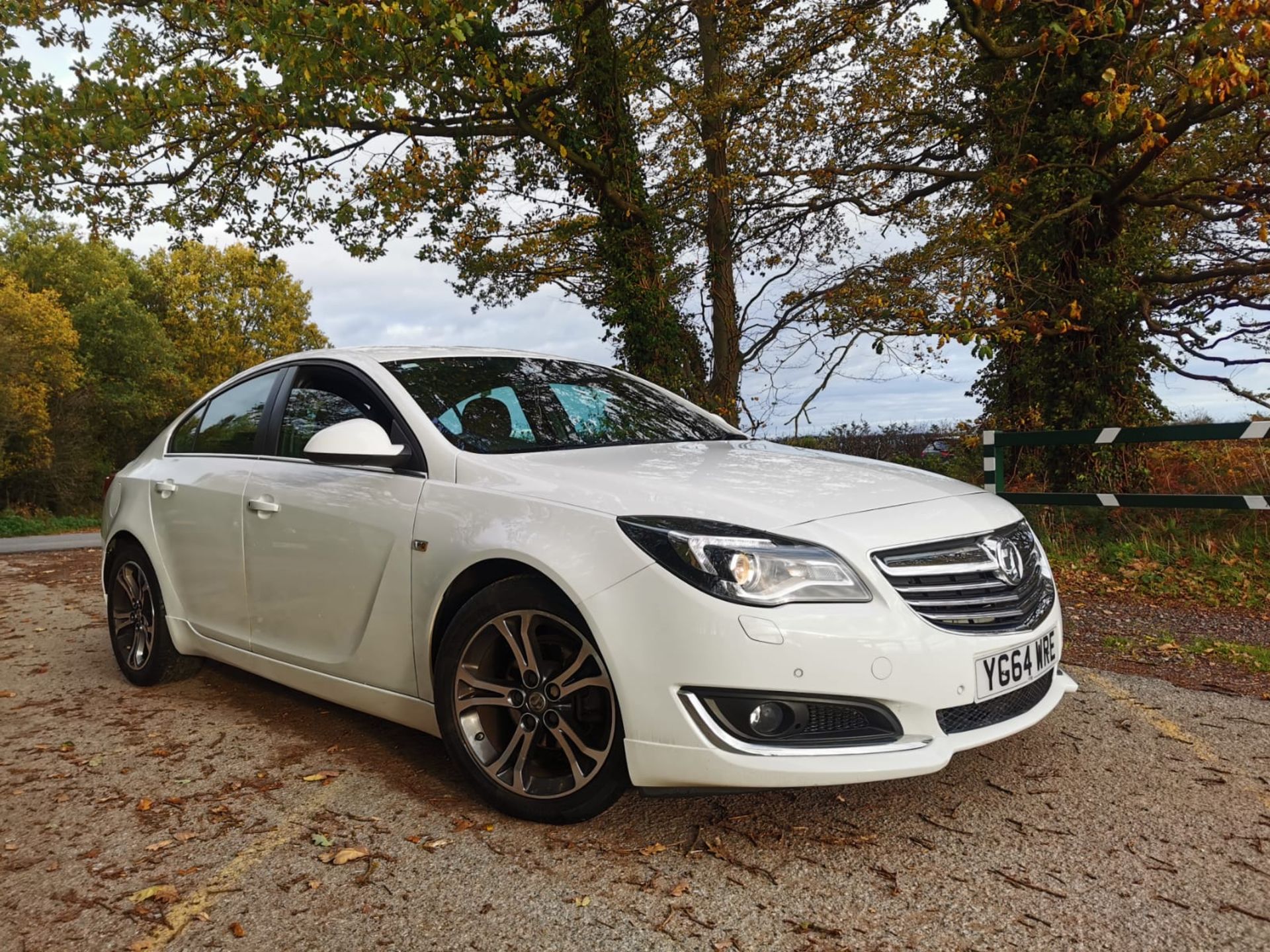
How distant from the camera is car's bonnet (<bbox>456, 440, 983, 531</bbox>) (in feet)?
9.38

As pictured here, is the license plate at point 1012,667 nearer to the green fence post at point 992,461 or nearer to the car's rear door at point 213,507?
the car's rear door at point 213,507

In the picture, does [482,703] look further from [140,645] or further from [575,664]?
[140,645]

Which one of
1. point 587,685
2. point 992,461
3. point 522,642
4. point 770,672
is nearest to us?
point 770,672

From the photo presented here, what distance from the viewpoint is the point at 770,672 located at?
2615 millimetres

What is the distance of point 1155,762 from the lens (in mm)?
3541

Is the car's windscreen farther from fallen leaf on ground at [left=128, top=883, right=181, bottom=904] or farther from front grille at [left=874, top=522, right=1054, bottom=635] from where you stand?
fallen leaf on ground at [left=128, top=883, right=181, bottom=904]

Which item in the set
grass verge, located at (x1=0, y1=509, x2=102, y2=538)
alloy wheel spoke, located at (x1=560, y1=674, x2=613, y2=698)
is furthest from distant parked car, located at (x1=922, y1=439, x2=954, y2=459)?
grass verge, located at (x1=0, y1=509, x2=102, y2=538)

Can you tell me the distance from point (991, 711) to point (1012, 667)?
16 centimetres

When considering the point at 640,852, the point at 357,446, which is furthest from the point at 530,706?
the point at 357,446

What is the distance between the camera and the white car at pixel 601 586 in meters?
2.67

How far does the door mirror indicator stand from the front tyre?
702 millimetres

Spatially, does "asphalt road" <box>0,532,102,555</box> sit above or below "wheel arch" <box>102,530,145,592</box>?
below

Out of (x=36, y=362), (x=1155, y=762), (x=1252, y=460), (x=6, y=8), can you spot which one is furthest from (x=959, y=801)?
(x=36, y=362)

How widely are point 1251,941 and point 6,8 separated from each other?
1577cm
